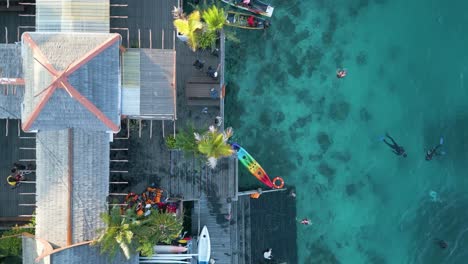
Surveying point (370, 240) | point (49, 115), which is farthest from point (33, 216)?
point (370, 240)

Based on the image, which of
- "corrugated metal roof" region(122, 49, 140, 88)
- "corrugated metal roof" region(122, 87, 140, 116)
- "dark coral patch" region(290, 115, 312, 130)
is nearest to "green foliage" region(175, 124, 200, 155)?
"corrugated metal roof" region(122, 87, 140, 116)

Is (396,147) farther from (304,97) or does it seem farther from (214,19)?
(214,19)

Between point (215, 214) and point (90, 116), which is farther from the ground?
point (90, 116)

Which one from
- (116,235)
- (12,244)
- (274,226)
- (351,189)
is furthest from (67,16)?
(351,189)

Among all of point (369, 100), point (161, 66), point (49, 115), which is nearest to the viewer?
point (49, 115)

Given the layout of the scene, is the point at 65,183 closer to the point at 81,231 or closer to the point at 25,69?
the point at 81,231

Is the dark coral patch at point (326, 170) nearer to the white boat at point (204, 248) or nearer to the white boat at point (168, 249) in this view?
the white boat at point (204, 248)
